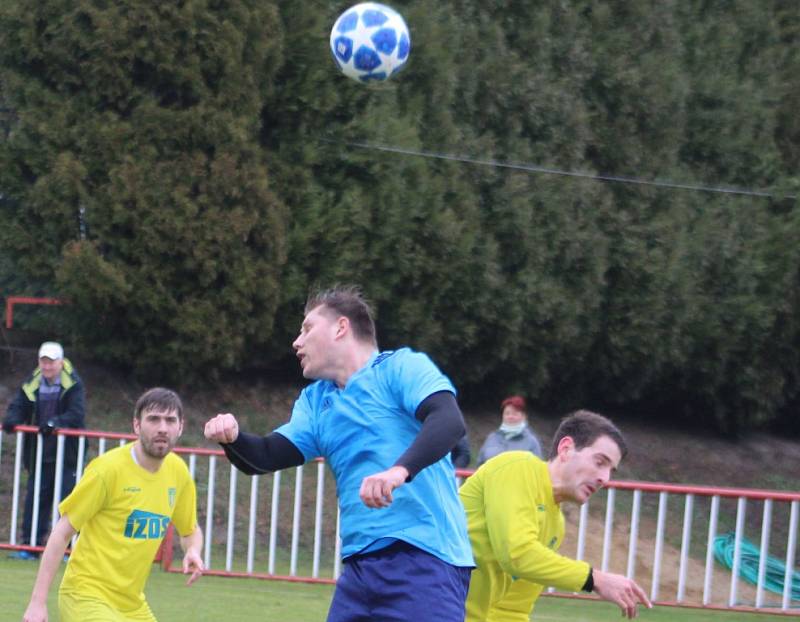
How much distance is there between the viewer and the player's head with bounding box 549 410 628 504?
4.86m

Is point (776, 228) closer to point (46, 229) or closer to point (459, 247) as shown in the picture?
point (459, 247)

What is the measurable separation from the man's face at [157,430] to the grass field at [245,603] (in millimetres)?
3083

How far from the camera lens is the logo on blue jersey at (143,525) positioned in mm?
6047

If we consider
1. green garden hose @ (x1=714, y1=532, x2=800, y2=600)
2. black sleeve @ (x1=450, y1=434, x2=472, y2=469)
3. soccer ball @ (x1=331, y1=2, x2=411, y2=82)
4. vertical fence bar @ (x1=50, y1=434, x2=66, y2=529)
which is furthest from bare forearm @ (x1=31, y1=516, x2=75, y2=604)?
green garden hose @ (x1=714, y1=532, x2=800, y2=600)

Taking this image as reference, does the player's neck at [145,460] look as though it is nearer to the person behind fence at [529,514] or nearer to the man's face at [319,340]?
the person behind fence at [529,514]

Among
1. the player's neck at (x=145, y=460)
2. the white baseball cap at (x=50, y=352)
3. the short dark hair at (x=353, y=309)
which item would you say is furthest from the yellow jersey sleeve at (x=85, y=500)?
the white baseball cap at (x=50, y=352)

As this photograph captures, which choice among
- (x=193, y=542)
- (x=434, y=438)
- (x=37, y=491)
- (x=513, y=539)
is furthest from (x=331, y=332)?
(x=37, y=491)

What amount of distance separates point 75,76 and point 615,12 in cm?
772

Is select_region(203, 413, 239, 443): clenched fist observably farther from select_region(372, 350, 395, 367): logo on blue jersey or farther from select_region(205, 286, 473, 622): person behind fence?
select_region(372, 350, 395, 367): logo on blue jersey

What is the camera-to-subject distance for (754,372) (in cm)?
1902

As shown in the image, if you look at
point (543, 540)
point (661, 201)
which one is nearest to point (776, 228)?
point (661, 201)

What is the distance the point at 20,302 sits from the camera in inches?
608

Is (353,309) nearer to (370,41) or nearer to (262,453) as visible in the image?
(262,453)

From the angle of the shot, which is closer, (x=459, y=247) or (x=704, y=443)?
(x=459, y=247)
